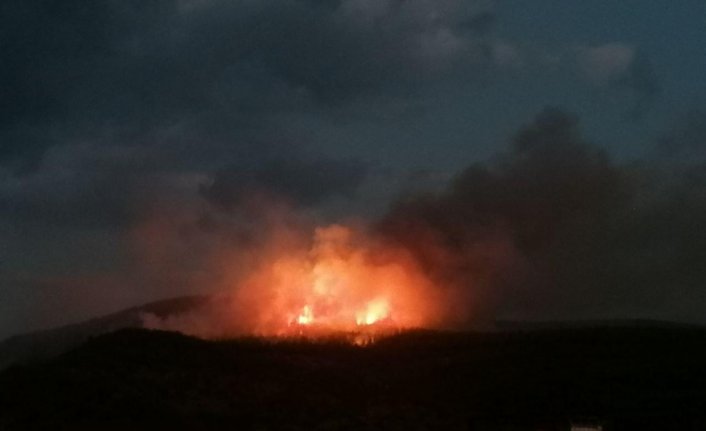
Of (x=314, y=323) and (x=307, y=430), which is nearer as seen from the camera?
(x=307, y=430)

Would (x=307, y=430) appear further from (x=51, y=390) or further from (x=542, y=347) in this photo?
(x=542, y=347)

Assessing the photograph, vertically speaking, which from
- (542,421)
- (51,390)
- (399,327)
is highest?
(399,327)

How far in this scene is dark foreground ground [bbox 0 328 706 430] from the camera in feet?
216

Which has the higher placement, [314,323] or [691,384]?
[314,323]

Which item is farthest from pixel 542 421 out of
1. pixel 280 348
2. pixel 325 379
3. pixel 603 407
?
pixel 280 348

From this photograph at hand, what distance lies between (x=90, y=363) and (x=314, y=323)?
39.5m

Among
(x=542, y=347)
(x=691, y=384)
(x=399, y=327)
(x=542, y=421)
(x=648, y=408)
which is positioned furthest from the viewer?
(x=399, y=327)

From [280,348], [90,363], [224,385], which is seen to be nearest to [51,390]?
[90,363]

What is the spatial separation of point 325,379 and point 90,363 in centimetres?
1845

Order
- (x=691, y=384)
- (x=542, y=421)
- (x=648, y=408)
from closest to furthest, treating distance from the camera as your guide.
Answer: (x=542, y=421) < (x=648, y=408) < (x=691, y=384)

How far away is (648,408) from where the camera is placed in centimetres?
6662

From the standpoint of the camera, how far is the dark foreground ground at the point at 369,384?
6581 cm

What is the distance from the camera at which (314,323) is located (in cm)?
11262

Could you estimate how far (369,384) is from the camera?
7844cm
